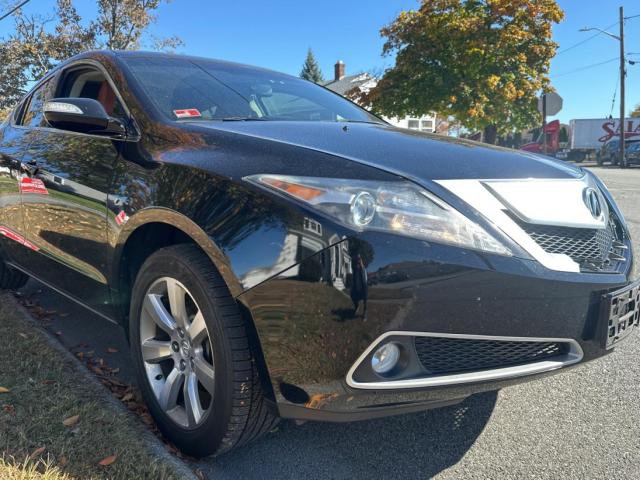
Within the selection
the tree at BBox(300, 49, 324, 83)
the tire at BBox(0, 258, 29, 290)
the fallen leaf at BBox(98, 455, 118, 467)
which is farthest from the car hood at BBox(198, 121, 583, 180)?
the tree at BBox(300, 49, 324, 83)

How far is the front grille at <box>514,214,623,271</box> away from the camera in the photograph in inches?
64.3

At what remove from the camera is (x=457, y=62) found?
17.0m

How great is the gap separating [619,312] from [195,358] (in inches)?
59.5

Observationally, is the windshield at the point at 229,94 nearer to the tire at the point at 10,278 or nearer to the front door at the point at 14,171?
the front door at the point at 14,171

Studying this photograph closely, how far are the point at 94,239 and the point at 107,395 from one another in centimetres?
71

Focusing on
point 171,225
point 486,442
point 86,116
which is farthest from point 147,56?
point 486,442

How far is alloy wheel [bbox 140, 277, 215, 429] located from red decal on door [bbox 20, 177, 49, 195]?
46.3 inches

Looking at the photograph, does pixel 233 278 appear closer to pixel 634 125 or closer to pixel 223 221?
pixel 223 221

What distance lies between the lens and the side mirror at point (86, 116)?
87.2 inches

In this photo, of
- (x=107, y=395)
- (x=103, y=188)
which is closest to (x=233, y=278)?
(x=103, y=188)

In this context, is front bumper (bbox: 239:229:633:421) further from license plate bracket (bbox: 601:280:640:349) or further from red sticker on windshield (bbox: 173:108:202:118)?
red sticker on windshield (bbox: 173:108:202:118)

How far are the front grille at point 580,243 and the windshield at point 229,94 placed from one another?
139 cm

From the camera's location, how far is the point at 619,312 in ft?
5.79

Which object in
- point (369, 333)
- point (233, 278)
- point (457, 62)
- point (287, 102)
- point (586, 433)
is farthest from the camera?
point (457, 62)
